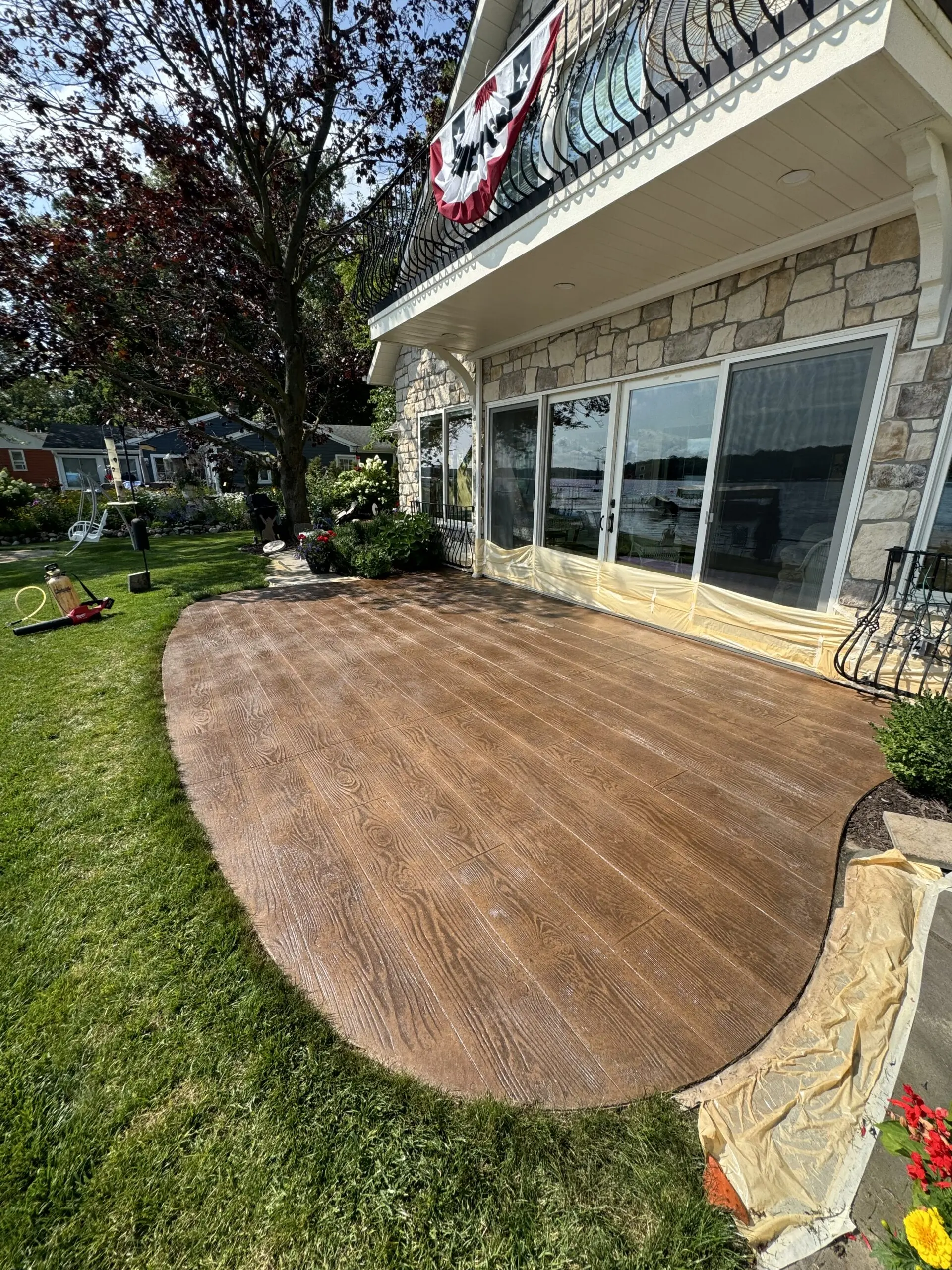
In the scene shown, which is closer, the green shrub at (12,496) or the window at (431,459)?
the window at (431,459)

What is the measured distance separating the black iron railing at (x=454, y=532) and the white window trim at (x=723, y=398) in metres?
1.57

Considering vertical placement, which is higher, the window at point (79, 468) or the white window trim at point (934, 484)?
the window at point (79, 468)

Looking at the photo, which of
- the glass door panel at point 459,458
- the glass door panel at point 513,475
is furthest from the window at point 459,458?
the glass door panel at point 513,475

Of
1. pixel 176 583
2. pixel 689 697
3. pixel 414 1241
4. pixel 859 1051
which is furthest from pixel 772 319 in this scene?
pixel 176 583

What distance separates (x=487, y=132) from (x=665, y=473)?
3.04 m

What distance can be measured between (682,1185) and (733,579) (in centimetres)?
396

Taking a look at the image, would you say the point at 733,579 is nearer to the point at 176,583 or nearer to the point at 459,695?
the point at 459,695

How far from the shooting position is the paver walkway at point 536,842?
4.75 ft

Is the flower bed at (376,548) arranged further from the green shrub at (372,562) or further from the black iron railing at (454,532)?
the black iron railing at (454,532)

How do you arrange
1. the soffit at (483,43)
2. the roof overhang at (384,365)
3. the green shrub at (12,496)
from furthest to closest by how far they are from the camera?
the green shrub at (12,496) < the roof overhang at (384,365) < the soffit at (483,43)

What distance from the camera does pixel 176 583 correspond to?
24.1 feet

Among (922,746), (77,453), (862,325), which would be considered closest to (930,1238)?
(922,746)

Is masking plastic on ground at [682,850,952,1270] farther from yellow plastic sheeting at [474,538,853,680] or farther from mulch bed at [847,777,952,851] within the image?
yellow plastic sheeting at [474,538,853,680]

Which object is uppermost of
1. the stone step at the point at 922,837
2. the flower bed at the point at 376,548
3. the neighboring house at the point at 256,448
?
the neighboring house at the point at 256,448
